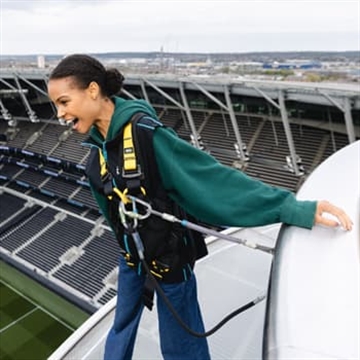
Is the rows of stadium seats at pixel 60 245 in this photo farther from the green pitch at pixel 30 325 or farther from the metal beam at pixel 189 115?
the metal beam at pixel 189 115

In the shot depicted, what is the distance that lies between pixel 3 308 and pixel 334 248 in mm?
15463

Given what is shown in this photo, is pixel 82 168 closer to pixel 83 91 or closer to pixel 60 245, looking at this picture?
pixel 60 245

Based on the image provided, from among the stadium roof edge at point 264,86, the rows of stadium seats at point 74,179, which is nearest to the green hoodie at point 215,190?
the stadium roof edge at point 264,86

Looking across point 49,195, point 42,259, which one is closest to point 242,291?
point 42,259

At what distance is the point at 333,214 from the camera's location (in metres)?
1.38

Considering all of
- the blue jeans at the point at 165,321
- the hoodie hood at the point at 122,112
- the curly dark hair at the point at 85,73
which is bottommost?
the blue jeans at the point at 165,321

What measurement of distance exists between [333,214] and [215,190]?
1.29ft

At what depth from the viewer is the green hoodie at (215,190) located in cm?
142

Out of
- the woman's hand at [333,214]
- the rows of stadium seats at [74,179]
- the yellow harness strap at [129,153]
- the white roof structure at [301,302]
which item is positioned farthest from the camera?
the rows of stadium seats at [74,179]

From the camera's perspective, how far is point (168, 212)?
1.66 metres

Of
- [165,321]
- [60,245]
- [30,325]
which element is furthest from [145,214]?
[60,245]

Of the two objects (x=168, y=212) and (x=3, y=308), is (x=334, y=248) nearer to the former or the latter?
(x=168, y=212)

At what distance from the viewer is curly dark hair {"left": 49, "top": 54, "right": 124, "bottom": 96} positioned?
1561mm

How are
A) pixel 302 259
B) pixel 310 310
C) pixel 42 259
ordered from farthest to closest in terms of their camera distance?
pixel 42 259, pixel 302 259, pixel 310 310
